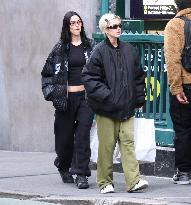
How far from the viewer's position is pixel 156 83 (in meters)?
11.3

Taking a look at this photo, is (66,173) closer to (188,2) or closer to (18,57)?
(188,2)

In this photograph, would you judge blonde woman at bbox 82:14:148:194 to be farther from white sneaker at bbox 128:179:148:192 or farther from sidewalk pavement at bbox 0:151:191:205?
sidewalk pavement at bbox 0:151:191:205

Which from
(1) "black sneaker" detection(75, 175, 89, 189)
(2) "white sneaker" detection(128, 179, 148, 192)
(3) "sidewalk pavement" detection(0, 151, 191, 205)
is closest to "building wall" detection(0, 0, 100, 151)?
(3) "sidewalk pavement" detection(0, 151, 191, 205)

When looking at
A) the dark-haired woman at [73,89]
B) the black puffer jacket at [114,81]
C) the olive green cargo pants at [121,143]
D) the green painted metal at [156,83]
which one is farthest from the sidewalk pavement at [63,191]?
the black puffer jacket at [114,81]

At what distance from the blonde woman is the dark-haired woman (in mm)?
529

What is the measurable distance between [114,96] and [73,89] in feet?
2.87

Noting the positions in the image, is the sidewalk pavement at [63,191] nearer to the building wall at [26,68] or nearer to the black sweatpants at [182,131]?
the black sweatpants at [182,131]

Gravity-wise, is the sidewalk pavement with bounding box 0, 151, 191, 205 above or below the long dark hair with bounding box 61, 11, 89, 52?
below

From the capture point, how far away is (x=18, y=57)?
14.3 metres

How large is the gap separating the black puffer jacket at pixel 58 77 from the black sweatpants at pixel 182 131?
42.3 inches

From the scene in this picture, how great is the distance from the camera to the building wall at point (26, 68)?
1388 centimetres

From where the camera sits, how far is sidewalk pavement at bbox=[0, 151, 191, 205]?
9.52 m

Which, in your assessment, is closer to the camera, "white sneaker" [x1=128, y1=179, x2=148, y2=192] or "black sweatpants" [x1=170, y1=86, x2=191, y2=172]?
"white sneaker" [x1=128, y1=179, x2=148, y2=192]

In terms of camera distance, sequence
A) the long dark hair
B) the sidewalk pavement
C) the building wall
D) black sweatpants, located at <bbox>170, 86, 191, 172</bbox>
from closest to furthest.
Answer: the sidewalk pavement < black sweatpants, located at <bbox>170, 86, 191, 172</bbox> < the long dark hair < the building wall
